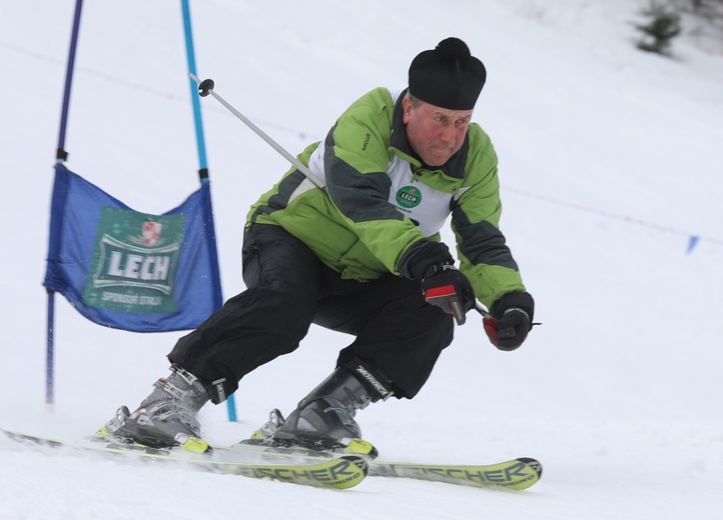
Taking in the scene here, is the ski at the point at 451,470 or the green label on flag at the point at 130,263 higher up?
the green label on flag at the point at 130,263

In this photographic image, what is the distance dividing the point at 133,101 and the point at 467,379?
5.25 m

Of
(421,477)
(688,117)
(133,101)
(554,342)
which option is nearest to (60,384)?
(421,477)

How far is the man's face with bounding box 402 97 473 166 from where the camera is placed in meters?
3.35

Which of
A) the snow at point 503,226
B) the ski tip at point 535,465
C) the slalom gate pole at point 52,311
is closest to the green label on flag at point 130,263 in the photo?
the slalom gate pole at point 52,311

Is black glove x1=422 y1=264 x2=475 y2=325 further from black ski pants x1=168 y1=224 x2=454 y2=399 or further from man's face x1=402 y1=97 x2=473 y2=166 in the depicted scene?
man's face x1=402 y1=97 x2=473 y2=166

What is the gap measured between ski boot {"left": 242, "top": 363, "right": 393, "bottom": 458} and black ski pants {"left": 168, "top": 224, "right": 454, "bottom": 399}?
61 mm

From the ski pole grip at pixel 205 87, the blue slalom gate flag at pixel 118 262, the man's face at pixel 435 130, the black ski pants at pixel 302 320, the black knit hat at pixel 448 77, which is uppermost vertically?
the ski pole grip at pixel 205 87

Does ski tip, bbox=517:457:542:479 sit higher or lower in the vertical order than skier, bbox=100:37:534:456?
lower

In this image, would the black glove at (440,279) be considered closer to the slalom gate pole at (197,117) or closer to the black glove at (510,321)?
the black glove at (510,321)

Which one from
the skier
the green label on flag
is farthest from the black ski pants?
the green label on flag

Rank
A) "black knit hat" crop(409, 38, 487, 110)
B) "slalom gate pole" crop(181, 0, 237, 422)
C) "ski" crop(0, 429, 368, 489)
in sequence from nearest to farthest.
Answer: "ski" crop(0, 429, 368, 489) → "black knit hat" crop(409, 38, 487, 110) → "slalom gate pole" crop(181, 0, 237, 422)

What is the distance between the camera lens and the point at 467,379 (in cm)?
630

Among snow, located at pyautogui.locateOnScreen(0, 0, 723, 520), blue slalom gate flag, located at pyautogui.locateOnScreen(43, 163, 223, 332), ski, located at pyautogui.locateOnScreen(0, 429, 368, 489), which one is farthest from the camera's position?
blue slalom gate flag, located at pyautogui.locateOnScreen(43, 163, 223, 332)

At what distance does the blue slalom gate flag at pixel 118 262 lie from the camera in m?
4.08
